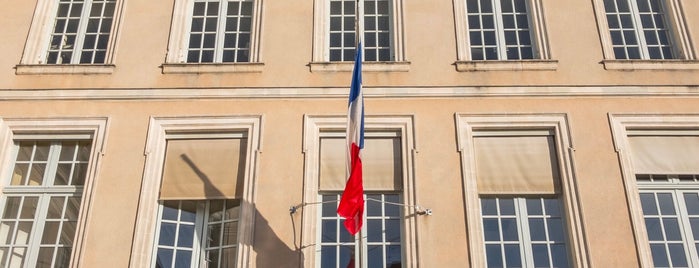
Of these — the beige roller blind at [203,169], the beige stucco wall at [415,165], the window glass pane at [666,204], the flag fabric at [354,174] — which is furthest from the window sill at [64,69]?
the window glass pane at [666,204]

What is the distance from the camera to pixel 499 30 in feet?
37.7

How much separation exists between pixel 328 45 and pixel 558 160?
391 cm

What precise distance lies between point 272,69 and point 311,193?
219cm

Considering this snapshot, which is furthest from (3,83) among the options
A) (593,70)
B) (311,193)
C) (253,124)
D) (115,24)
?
(593,70)

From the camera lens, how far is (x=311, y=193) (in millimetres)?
10023

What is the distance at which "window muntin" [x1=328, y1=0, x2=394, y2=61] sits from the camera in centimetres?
1140

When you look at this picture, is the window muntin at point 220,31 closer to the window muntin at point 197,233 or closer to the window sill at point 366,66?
the window sill at point 366,66

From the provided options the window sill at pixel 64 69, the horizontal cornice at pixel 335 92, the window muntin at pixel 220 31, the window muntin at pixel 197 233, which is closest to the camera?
Result: the window muntin at pixel 197 233

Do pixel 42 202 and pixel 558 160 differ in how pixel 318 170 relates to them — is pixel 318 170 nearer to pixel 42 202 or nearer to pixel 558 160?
pixel 558 160

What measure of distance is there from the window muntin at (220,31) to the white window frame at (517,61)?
3307 mm

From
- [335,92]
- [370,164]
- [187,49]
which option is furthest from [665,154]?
[187,49]

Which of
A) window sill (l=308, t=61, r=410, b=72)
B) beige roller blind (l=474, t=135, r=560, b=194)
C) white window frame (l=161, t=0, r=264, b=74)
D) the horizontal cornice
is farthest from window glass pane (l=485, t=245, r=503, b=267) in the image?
white window frame (l=161, t=0, r=264, b=74)

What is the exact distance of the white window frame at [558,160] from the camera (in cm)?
954

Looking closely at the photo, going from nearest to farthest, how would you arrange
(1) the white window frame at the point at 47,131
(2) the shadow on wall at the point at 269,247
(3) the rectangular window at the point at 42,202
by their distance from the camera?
(2) the shadow on wall at the point at 269,247 < (3) the rectangular window at the point at 42,202 < (1) the white window frame at the point at 47,131
